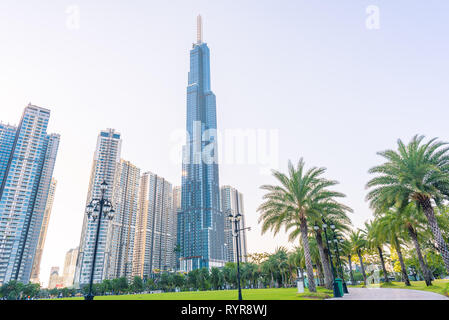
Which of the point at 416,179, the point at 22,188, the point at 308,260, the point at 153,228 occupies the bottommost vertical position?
the point at 308,260

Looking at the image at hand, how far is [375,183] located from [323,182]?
15.7 ft

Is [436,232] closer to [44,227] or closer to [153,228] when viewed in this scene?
[153,228]

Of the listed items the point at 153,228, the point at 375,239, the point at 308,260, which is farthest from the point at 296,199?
the point at 153,228

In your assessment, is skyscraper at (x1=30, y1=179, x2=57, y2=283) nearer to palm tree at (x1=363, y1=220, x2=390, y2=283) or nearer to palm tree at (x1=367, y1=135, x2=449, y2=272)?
palm tree at (x1=363, y1=220, x2=390, y2=283)

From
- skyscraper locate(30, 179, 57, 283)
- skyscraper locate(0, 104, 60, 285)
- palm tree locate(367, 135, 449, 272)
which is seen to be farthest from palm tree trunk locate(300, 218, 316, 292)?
skyscraper locate(30, 179, 57, 283)

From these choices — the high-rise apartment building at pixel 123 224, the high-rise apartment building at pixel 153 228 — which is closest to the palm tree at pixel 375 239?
the high-rise apartment building at pixel 123 224

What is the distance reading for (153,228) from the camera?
6909 inches

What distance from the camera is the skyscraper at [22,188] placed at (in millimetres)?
105062

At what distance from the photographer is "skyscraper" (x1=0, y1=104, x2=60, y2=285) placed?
105062 mm

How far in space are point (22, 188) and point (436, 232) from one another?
141 meters

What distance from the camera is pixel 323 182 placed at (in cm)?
2703

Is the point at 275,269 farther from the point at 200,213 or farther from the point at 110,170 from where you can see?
the point at 200,213

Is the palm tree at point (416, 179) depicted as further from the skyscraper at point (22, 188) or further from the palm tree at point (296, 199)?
the skyscraper at point (22, 188)

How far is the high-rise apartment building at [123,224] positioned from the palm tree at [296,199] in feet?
425
